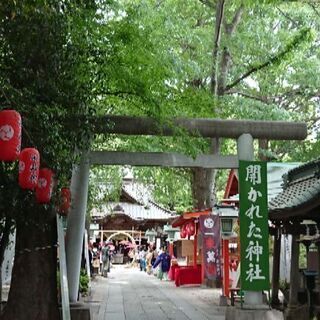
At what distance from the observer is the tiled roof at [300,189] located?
966cm

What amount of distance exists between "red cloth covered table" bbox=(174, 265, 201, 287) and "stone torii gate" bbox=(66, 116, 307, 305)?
45.5 feet

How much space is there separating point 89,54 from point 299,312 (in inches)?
293

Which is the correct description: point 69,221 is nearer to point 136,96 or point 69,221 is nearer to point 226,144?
point 136,96

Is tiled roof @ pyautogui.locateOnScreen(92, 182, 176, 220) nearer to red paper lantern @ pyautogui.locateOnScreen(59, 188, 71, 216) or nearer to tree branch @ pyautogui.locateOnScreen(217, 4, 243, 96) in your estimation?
tree branch @ pyautogui.locateOnScreen(217, 4, 243, 96)

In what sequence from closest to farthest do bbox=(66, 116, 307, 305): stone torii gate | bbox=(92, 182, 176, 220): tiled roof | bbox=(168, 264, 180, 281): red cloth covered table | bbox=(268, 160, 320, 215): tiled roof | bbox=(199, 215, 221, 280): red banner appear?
1. bbox=(268, 160, 320, 215): tiled roof
2. bbox=(66, 116, 307, 305): stone torii gate
3. bbox=(199, 215, 221, 280): red banner
4. bbox=(168, 264, 180, 281): red cloth covered table
5. bbox=(92, 182, 176, 220): tiled roof

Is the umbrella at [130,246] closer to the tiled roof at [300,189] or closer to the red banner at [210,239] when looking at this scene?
the red banner at [210,239]

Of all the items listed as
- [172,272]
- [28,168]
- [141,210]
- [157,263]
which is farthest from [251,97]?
[141,210]

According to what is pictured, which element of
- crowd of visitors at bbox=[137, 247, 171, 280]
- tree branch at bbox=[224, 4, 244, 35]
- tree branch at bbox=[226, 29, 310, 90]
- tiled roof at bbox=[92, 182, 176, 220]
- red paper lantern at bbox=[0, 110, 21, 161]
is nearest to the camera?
red paper lantern at bbox=[0, 110, 21, 161]

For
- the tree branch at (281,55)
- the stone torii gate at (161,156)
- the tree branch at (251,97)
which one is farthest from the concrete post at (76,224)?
the tree branch at (251,97)

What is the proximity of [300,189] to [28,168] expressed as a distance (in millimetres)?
6294

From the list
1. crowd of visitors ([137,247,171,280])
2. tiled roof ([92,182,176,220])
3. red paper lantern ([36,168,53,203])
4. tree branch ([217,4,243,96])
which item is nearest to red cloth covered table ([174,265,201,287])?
crowd of visitors ([137,247,171,280])

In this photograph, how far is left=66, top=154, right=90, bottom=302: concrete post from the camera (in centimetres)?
1070

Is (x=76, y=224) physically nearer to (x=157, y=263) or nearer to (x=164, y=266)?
(x=164, y=266)

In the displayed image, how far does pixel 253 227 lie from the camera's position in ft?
34.6
